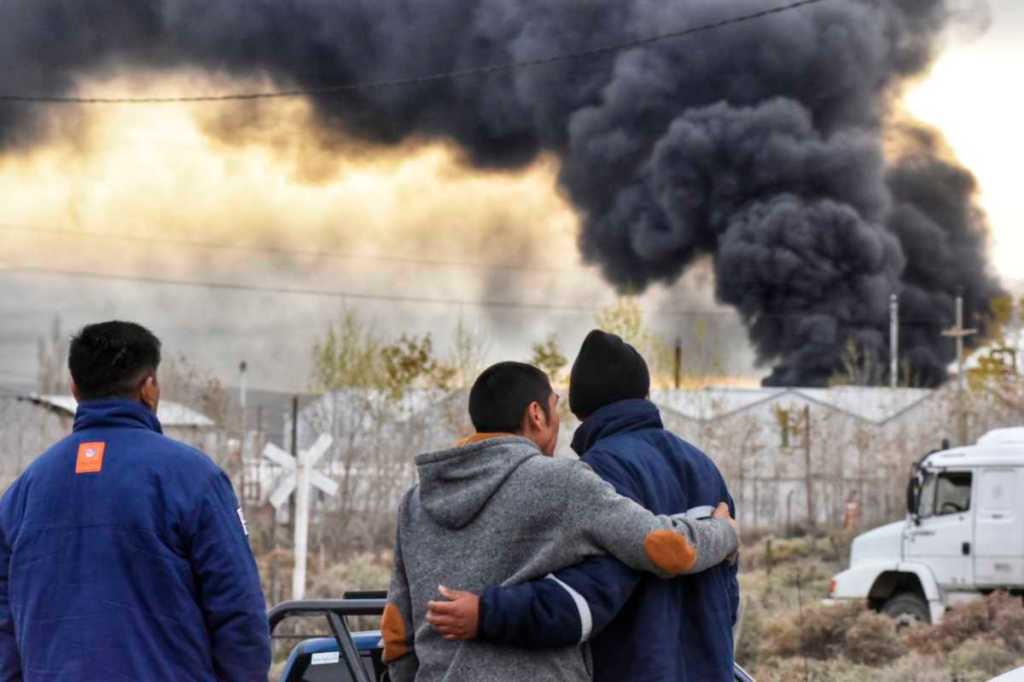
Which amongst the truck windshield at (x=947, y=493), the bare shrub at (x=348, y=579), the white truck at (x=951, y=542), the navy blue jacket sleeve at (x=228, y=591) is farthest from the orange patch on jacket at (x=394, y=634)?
the truck windshield at (x=947, y=493)

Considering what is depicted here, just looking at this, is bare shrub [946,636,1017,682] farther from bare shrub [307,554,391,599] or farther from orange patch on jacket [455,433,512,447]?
orange patch on jacket [455,433,512,447]

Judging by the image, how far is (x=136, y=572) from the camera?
362 centimetres

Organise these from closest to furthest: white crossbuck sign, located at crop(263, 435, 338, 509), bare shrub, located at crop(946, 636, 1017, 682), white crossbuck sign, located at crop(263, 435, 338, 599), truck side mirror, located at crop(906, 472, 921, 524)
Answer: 1. bare shrub, located at crop(946, 636, 1017, 682)
2. white crossbuck sign, located at crop(263, 435, 338, 509)
3. white crossbuck sign, located at crop(263, 435, 338, 599)
4. truck side mirror, located at crop(906, 472, 921, 524)

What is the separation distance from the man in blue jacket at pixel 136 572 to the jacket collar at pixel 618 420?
33.8 inches

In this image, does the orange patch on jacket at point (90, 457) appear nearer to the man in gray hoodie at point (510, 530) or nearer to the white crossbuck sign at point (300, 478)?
the man in gray hoodie at point (510, 530)

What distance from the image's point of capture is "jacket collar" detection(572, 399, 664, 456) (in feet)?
12.1

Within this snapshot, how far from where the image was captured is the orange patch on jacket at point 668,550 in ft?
11.0

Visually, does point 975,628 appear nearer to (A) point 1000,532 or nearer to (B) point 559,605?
(A) point 1000,532

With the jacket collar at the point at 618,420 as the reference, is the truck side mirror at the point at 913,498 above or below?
below

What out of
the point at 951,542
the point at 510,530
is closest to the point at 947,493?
the point at 951,542

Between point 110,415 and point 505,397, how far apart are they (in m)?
0.98

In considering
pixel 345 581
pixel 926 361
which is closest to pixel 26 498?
pixel 345 581

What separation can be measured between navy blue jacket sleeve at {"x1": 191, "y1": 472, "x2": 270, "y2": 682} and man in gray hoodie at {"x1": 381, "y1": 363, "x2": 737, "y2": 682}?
0.33 meters

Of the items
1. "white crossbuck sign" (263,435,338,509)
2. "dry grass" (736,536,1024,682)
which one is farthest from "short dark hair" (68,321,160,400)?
"white crossbuck sign" (263,435,338,509)
